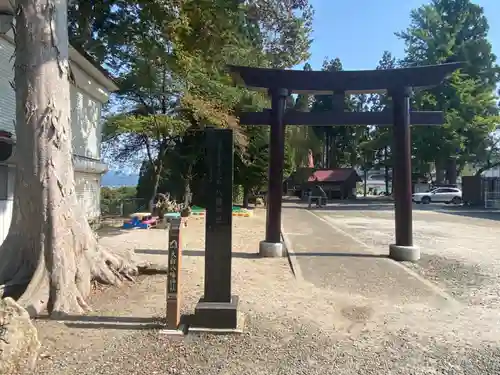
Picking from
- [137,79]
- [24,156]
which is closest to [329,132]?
[137,79]

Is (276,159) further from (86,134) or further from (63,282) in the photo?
(86,134)

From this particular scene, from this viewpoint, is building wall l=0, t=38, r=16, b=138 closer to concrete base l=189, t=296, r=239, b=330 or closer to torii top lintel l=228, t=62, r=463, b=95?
torii top lintel l=228, t=62, r=463, b=95

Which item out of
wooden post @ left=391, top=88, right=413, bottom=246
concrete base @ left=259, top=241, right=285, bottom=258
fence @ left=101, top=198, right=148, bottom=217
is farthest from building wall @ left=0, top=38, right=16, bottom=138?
fence @ left=101, top=198, right=148, bottom=217

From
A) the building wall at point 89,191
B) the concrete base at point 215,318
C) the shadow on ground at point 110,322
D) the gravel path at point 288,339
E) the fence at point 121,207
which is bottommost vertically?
the gravel path at point 288,339

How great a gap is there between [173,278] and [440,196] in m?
41.0

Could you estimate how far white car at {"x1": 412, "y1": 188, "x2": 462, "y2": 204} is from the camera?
135 feet

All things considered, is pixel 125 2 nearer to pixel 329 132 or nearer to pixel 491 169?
pixel 491 169

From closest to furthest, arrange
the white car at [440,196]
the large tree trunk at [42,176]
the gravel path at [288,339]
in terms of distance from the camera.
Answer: the gravel path at [288,339], the large tree trunk at [42,176], the white car at [440,196]

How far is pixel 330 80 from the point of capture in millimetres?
10602

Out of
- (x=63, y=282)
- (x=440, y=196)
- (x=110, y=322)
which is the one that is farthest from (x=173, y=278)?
(x=440, y=196)

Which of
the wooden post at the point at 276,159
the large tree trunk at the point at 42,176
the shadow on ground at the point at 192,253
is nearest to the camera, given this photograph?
the large tree trunk at the point at 42,176

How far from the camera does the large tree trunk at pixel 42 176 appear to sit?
575 cm

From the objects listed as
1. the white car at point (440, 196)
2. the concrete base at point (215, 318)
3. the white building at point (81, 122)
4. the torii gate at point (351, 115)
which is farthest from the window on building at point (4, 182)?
the white car at point (440, 196)

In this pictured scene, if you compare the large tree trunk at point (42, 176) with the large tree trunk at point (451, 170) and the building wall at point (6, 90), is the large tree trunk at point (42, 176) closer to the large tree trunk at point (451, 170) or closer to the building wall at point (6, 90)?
the building wall at point (6, 90)
